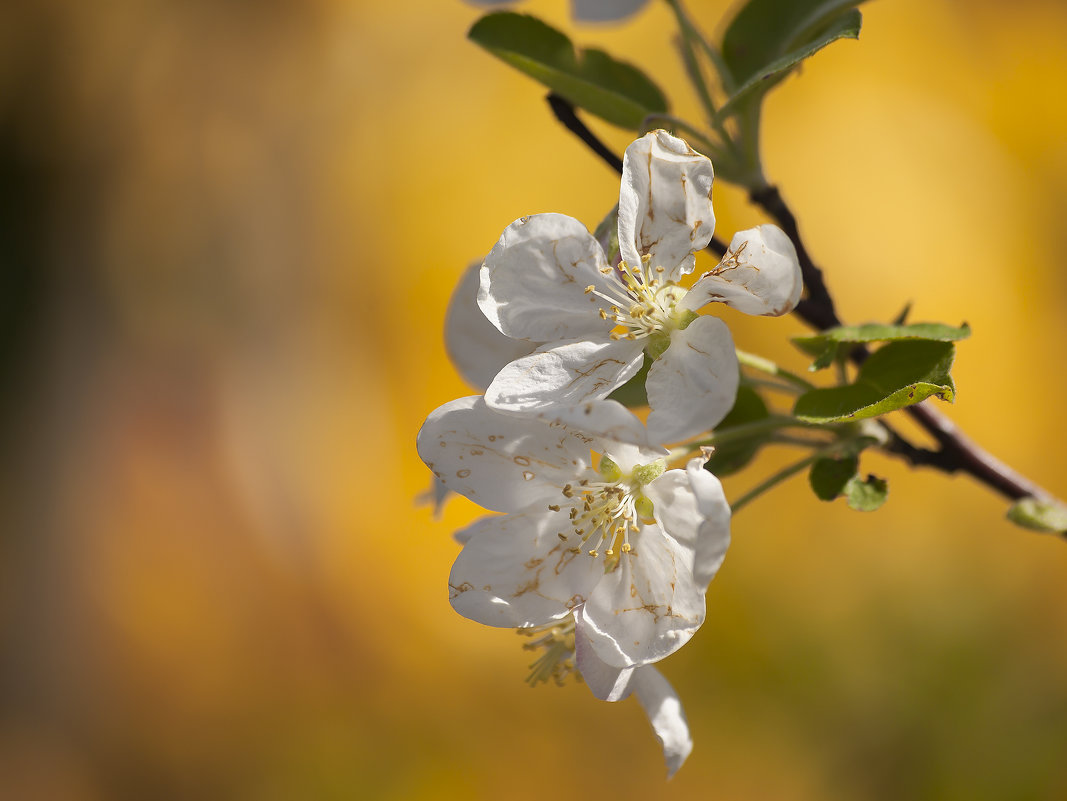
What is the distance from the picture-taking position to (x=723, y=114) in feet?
2.15

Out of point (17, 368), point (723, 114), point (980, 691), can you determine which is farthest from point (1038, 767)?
point (17, 368)

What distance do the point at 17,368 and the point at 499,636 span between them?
2.22m

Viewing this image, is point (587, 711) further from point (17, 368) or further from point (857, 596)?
point (17, 368)

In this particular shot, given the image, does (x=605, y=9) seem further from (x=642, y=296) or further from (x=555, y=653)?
(x=555, y=653)

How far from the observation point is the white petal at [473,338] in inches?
28.0


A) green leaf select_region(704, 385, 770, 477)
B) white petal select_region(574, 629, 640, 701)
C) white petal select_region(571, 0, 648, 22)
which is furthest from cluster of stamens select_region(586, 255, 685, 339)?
white petal select_region(571, 0, 648, 22)

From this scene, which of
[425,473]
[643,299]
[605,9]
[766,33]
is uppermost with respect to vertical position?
[605,9]

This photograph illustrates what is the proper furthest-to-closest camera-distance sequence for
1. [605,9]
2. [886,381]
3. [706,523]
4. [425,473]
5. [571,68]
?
[425,473] → [605,9] → [571,68] → [886,381] → [706,523]

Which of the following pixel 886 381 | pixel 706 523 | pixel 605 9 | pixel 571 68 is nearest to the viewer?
pixel 706 523

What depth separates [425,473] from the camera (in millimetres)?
2863

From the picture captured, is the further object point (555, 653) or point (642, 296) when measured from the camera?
point (555, 653)

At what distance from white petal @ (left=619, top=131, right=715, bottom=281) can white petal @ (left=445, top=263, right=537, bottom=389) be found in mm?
164

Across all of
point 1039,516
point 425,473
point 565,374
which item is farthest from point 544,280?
point 425,473

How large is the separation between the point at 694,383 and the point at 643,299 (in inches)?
4.3
